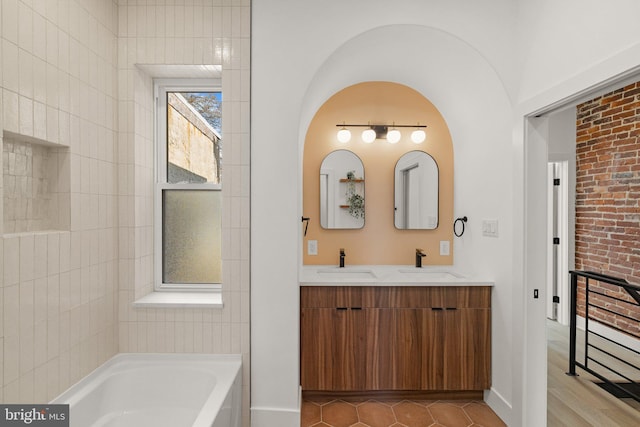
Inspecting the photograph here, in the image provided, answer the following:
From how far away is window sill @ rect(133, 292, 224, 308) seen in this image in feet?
7.48

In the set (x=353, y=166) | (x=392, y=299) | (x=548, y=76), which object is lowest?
(x=392, y=299)

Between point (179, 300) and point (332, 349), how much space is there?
1.09 metres

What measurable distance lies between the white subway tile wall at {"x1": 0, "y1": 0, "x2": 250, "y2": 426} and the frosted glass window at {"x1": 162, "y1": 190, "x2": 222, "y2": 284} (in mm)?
137

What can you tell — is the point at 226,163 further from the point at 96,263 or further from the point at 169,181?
the point at 96,263

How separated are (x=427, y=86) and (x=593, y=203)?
239 centimetres

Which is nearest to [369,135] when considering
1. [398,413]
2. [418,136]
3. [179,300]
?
[418,136]

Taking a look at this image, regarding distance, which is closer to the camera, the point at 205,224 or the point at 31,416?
the point at 31,416

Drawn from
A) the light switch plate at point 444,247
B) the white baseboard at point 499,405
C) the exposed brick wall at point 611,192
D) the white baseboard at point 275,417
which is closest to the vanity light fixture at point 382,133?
the light switch plate at point 444,247

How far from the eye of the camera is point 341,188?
10.7 ft

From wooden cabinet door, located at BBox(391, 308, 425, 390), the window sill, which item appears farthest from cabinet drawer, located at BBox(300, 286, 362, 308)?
the window sill

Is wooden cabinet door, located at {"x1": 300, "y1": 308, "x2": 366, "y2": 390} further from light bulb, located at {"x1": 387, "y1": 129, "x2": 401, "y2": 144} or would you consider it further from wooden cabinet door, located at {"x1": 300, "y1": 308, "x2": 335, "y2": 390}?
light bulb, located at {"x1": 387, "y1": 129, "x2": 401, "y2": 144}

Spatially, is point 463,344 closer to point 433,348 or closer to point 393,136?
point 433,348

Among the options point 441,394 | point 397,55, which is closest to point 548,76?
point 397,55

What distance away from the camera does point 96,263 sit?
2.07 metres
